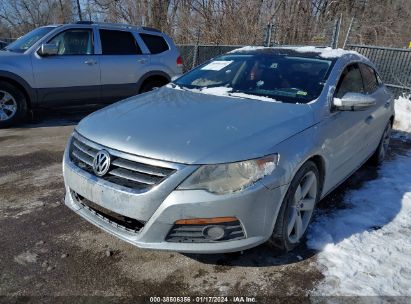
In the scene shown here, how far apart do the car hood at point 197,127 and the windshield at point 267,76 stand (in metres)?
0.29

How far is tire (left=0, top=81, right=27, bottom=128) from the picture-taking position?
6805 mm

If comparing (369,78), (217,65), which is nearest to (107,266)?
(217,65)

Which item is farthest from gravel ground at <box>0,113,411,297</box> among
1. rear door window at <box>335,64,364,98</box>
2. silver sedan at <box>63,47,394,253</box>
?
rear door window at <box>335,64,364,98</box>

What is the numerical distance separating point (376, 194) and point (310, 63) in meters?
1.68

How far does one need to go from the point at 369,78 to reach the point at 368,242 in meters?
2.25

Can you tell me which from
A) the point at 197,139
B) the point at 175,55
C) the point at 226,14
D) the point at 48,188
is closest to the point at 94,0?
the point at 226,14

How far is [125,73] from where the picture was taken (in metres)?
7.84

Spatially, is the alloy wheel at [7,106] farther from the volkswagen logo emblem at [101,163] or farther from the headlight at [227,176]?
the headlight at [227,176]

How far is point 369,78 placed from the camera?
468 cm

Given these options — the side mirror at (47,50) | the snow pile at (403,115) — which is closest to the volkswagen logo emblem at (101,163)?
the side mirror at (47,50)

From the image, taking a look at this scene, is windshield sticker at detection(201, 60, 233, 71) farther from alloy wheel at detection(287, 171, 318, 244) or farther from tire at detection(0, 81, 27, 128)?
tire at detection(0, 81, 27, 128)

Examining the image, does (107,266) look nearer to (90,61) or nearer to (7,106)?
(7,106)

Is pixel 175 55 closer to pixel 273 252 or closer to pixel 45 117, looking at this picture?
pixel 45 117

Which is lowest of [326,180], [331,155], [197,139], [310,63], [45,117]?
[45,117]
